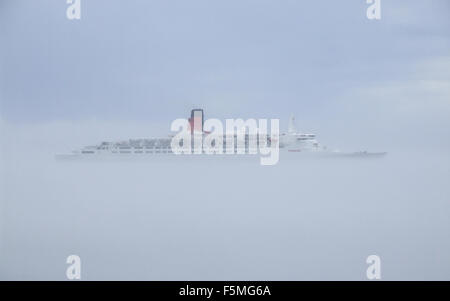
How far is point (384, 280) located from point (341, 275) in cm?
23

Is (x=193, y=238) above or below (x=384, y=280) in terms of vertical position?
above

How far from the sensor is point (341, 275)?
3.65m
